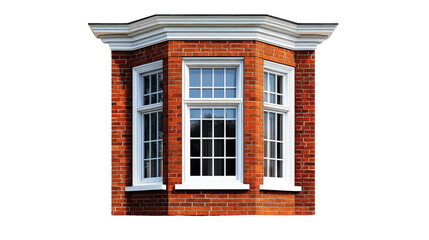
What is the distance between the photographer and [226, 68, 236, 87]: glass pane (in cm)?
1825

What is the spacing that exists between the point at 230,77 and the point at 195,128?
3.90 ft

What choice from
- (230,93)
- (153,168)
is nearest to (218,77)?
(230,93)

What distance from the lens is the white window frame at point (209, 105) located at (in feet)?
59.1

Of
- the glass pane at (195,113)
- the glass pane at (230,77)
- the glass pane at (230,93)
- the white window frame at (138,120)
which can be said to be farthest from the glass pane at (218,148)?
the white window frame at (138,120)

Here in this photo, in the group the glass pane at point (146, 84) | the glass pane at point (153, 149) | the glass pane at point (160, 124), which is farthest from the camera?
the glass pane at point (146, 84)

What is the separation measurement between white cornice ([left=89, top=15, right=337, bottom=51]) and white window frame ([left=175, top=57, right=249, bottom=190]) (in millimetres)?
458

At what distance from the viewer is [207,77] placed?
59.9 ft

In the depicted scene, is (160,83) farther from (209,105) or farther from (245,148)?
(245,148)

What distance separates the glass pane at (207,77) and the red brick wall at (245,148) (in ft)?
1.12

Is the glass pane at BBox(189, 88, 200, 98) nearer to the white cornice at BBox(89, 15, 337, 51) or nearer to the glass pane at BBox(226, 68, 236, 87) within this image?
the glass pane at BBox(226, 68, 236, 87)

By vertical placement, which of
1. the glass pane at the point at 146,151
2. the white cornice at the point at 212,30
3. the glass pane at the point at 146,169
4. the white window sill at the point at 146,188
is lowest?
the white window sill at the point at 146,188

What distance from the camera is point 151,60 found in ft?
61.4

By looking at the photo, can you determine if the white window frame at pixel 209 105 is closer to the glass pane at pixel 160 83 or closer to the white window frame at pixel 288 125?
the glass pane at pixel 160 83

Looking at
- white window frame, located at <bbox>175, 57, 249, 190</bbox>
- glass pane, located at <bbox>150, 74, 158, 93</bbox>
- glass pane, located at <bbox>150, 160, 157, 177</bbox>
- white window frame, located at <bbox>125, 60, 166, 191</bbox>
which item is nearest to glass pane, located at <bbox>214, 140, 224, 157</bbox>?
white window frame, located at <bbox>175, 57, 249, 190</bbox>
